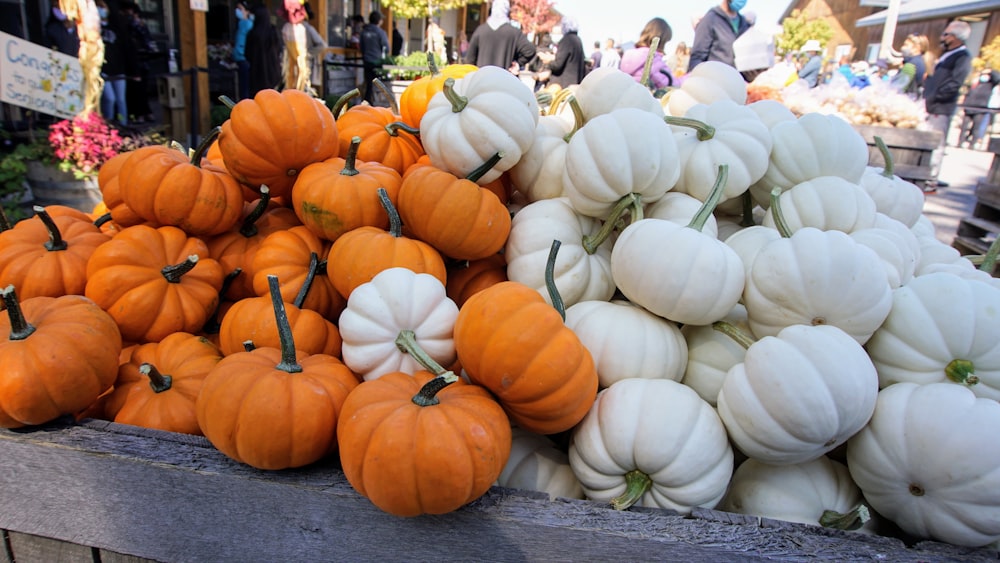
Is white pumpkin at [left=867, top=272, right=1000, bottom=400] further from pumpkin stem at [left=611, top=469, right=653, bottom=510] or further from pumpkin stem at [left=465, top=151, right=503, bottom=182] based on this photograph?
pumpkin stem at [left=465, top=151, right=503, bottom=182]

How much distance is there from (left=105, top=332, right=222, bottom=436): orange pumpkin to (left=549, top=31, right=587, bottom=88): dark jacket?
8158 millimetres

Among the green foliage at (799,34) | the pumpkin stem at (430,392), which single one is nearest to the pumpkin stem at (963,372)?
the pumpkin stem at (430,392)

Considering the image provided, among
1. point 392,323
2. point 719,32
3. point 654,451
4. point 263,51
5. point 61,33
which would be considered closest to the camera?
point 654,451

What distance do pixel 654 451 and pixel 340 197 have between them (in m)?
1.24

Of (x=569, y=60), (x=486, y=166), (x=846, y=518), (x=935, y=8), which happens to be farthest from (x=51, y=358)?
(x=935, y=8)

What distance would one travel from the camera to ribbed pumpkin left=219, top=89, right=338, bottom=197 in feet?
6.60

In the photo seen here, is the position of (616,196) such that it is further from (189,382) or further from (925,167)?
(925,167)

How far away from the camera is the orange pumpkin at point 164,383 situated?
5.26ft

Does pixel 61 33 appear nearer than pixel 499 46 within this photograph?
Yes

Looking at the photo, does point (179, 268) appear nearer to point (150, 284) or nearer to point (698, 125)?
point (150, 284)

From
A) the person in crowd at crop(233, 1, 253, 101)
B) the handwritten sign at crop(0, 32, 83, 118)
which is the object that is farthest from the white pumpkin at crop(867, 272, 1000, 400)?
the person in crowd at crop(233, 1, 253, 101)

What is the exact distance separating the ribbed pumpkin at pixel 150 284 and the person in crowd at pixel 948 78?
35.2 ft

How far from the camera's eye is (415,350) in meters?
1.44

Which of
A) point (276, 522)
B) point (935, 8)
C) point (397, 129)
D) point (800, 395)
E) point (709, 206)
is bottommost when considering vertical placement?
point (276, 522)
